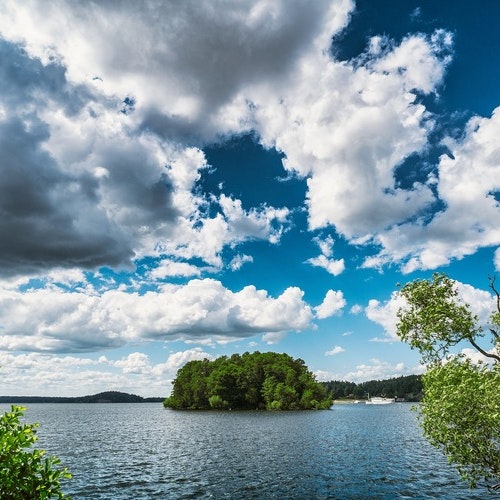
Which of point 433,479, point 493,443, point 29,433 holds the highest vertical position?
point 29,433

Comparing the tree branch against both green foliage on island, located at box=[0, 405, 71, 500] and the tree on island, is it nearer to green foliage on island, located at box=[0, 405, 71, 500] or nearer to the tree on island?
the tree on island

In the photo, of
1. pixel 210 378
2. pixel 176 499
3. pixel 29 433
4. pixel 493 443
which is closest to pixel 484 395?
pixel 493 443

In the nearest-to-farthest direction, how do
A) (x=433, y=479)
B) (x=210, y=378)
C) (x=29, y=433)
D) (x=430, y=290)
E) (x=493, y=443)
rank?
(x=29, y=433), (x=493, y=443), (x=430, y=290), (x=433, y=479), (x=210, y=378)

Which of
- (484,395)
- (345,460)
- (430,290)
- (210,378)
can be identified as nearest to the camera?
(484,395)

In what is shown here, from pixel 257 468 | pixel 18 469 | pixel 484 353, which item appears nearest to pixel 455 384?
pixel 484 353

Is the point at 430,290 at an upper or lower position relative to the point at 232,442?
upper

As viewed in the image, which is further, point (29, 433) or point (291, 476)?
point (291, 476)

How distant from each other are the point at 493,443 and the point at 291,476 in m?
29.8

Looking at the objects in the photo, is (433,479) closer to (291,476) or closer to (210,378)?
(291,476)

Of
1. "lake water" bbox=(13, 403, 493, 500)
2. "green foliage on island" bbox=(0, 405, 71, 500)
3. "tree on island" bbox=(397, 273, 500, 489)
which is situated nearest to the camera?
"green foliage on island" bbox=(0, 405, 71, 500)

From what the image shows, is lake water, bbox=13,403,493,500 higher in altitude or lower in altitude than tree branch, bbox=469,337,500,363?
lower

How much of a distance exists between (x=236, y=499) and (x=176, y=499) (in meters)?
5.64

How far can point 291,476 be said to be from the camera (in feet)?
158

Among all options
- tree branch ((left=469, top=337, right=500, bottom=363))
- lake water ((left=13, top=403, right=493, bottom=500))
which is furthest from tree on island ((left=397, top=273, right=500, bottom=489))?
lake water ((left=13, top=403, right=493, bottom=500))
